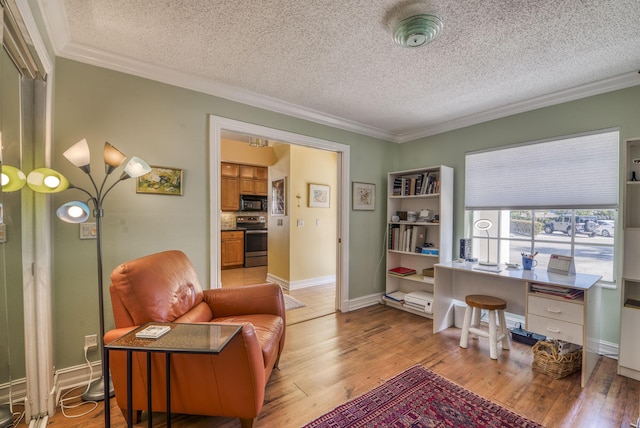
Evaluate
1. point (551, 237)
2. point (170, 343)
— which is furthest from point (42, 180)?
point (551, 237)

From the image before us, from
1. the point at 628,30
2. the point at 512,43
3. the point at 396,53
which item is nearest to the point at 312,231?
the point at 396,53

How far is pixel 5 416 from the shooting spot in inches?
53.5

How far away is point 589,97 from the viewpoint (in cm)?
257

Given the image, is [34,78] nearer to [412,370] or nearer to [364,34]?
[364,34]

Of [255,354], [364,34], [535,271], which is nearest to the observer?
[255,354]

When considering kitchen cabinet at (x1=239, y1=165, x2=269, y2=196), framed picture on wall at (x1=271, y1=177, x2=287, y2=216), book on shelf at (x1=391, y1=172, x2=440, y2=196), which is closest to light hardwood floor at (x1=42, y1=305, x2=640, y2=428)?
book on shelf at (x1=391, y1=172, x2=440, y2=196)

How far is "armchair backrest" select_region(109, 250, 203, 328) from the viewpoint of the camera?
158 centimetres

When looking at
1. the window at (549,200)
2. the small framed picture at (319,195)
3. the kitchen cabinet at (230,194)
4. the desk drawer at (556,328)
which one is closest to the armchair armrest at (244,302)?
the desk drawer at (556,328)

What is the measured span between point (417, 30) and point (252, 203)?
551 cm

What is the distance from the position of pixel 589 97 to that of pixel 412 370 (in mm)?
2862

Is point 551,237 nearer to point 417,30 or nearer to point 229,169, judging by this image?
point 417,30

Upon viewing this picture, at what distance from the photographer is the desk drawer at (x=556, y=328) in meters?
2.09

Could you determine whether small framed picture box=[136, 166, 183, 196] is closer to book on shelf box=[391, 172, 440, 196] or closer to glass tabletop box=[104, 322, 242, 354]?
glass tabletop box=[104, 322, 242, 354]

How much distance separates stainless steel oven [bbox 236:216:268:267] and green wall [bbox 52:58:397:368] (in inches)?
152
